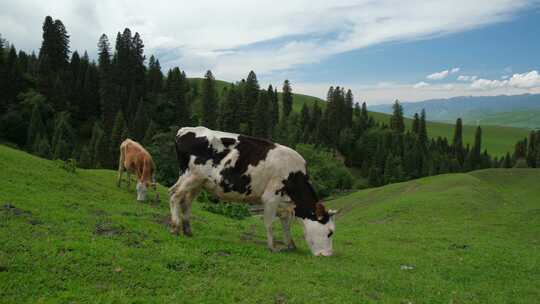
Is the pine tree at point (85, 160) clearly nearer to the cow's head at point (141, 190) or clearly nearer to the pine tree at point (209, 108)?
the pine tree at point (209, 108)

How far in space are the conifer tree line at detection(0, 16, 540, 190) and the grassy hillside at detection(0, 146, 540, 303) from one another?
171 feet

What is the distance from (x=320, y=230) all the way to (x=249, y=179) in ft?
8.94

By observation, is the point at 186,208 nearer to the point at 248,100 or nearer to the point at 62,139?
the point at 62,139

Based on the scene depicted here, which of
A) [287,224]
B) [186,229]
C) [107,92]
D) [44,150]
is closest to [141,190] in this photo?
[186,229]

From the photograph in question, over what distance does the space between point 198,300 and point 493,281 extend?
10.1 meters

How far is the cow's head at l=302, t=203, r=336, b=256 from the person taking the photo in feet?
39.9

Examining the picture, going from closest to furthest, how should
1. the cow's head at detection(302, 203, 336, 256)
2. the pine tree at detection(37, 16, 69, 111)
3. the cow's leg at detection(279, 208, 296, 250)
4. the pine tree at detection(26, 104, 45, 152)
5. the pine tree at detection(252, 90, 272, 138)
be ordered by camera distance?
the cow's head at detection(302, 203, 336, 256) < the cow's leg at detection(279, 208, 296, 250) < the pine tree at detection(26, 104, 45, 152) < the pine tree at detection(37, 16, 69, 111) < the pine tree at detection(252, 90, 272, 138)

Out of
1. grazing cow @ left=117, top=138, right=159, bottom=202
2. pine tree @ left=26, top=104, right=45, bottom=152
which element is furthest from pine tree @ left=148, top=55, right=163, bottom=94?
grazing cow @ left=117, top=138, right=159, bottom=202

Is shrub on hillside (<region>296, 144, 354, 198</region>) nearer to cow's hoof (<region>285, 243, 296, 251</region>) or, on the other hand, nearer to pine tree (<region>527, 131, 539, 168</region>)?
cow's hoof (<region>285, 243, 296, 251</region>)

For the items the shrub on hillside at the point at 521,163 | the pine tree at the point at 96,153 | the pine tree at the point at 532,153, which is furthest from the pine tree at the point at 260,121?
the pine tree at the point at 532,153

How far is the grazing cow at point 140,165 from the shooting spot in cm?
1975

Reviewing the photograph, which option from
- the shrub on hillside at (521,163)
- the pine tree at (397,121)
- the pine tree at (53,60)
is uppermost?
the pine tree at (53,60)

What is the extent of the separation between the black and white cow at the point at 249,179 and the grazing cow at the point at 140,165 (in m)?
Result: 8.12

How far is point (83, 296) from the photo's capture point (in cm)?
682
